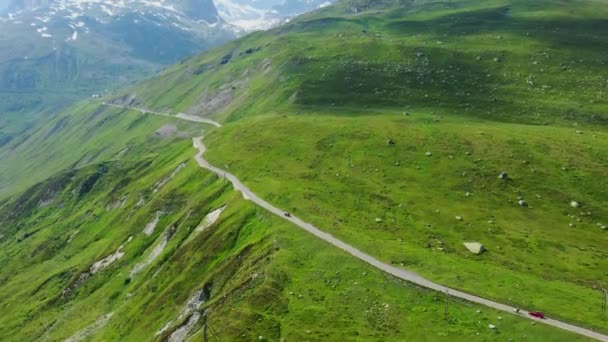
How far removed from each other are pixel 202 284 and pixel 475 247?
4365 centimetres

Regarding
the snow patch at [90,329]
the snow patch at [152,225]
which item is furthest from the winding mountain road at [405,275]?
the snow patch at [90,329]

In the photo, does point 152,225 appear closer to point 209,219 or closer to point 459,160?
point 209,219

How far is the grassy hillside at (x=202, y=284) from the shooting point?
5650 cm

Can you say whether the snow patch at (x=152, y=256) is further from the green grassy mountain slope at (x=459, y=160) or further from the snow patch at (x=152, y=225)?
the green grassy mountain slope at (x=459, y=160)

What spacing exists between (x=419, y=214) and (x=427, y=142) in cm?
3578

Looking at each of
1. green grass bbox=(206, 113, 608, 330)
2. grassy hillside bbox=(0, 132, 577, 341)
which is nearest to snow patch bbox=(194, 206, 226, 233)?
grassy hillside bbox=(0, 132, 577, 341)

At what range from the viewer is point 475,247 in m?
74.9

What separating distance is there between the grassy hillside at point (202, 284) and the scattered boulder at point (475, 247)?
54.0 feet

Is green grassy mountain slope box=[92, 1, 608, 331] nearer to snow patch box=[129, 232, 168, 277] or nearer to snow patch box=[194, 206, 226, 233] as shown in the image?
snow patch box=[194, 206, 226, 233]

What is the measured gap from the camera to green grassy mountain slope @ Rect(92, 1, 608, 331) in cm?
7081

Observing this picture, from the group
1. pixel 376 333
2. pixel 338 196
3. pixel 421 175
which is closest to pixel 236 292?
pixel 376 333

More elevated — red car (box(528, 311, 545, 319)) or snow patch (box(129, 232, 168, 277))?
red car (box(528, 311, 545, 319))

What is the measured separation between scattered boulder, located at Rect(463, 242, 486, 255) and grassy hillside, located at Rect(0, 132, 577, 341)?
1647 cm

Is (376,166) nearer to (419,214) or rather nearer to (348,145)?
(348,145)
